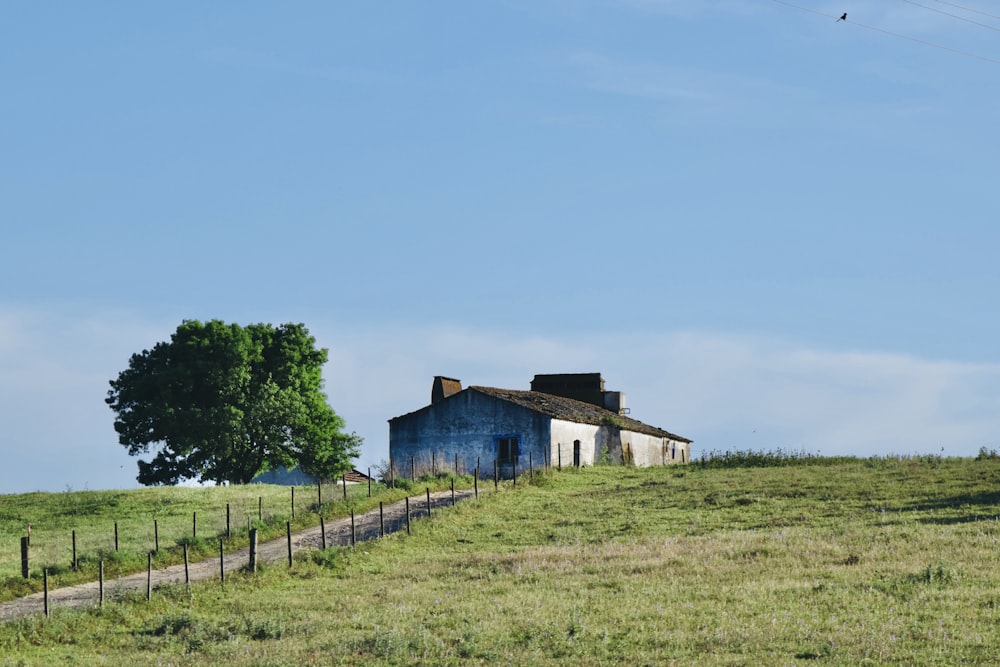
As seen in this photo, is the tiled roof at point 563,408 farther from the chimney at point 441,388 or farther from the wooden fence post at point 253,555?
the wooden fence post at point 253,555

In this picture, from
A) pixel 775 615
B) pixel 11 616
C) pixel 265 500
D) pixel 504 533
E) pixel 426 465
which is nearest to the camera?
pixel 775 615

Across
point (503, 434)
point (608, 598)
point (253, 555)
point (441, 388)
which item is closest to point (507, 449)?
point (503, 434)

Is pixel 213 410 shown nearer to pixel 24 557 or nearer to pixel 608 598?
pixel 24 557

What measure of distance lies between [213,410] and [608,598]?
138 feet

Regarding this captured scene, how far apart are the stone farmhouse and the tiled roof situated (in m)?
0.05

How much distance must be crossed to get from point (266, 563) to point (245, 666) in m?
12.3

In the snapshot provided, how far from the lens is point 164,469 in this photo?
6438 cm

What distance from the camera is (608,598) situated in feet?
81.0

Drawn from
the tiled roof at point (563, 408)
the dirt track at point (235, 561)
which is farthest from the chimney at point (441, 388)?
the dirt track at point (235, 561)

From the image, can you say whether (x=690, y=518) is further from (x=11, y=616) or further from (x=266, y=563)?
(x=11, y=616)

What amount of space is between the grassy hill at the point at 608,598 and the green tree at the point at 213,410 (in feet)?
83.0

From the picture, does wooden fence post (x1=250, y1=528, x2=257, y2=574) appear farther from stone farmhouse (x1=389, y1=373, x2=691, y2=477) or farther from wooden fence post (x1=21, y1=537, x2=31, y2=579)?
stone farmhouse (x1=389, y1=373, x2=691, y2=477)

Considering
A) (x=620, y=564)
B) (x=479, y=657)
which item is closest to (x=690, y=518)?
(x=620, y=564)

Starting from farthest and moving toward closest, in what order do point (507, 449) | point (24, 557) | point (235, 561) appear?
point (507, 449)
point (235, 561)
point (24, 557)
